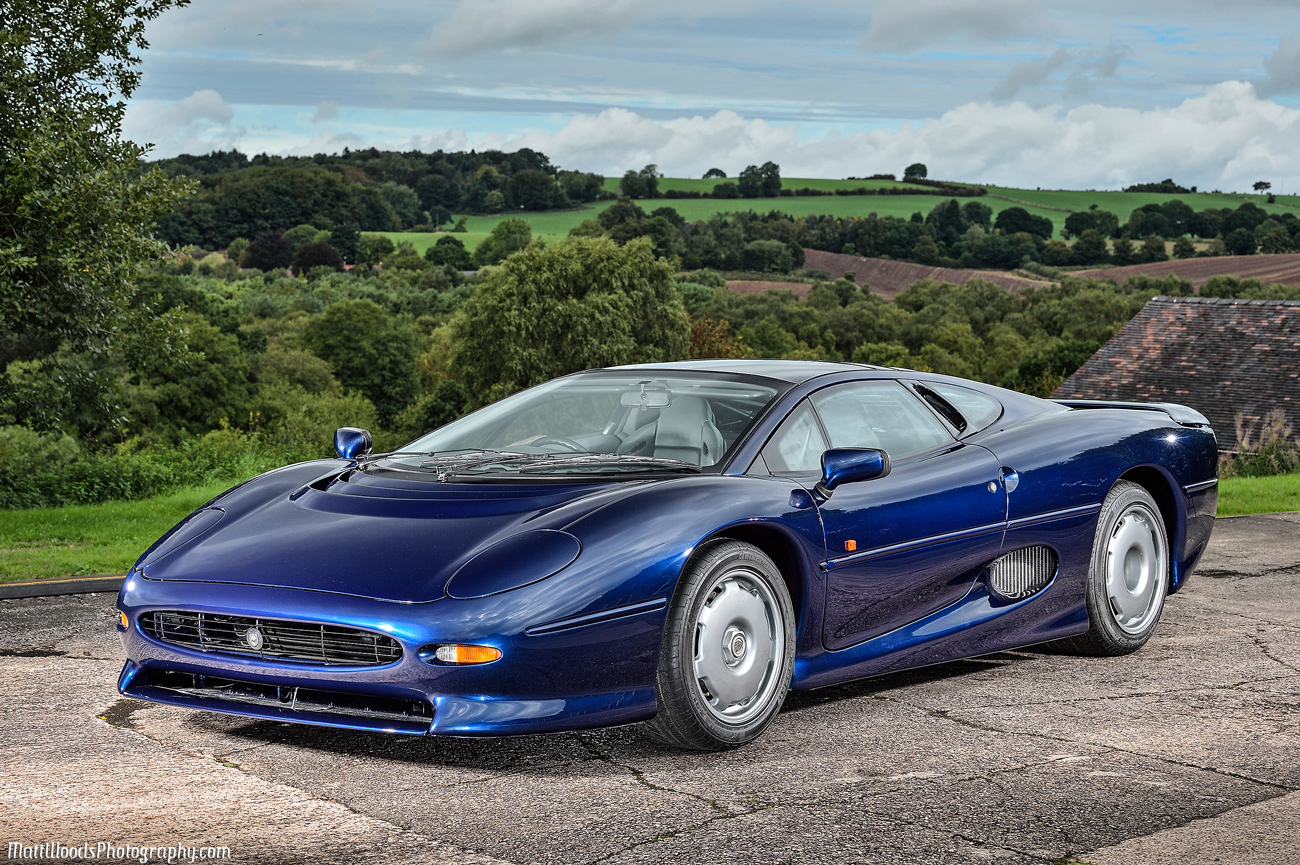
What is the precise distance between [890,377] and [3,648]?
4478mm

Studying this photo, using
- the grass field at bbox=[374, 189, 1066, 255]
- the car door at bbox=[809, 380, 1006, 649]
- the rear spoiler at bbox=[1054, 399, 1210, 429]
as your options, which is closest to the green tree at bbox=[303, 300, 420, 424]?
the grass field at bbox=[374, 189, 1066, 255]

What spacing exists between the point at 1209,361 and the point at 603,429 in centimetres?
4873

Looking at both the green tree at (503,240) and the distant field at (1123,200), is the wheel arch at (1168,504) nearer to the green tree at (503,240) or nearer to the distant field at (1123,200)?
the green tree at (503,240)

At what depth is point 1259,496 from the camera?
575 inches

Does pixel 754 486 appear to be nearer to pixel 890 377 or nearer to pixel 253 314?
pixel 890 377

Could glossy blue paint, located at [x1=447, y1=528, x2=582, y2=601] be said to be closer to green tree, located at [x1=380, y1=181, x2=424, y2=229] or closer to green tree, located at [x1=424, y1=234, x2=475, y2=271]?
green tree, located at [x1=424, y1=234, x2=475, y2=271]

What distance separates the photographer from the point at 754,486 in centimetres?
503

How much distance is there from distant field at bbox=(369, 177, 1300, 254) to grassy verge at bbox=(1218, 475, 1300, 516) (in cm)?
13106

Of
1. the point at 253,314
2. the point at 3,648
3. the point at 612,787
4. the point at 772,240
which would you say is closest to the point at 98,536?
the point at 3,648

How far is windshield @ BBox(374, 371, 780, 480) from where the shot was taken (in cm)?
531

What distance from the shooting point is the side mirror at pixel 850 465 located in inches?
202

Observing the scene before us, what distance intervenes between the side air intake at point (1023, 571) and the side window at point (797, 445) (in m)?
1.01

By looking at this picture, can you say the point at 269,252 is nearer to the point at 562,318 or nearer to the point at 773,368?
the point at 562,318

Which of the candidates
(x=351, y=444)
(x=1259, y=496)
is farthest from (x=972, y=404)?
(x=1259, y=496)
